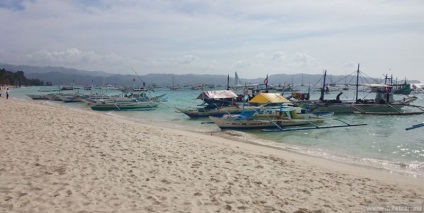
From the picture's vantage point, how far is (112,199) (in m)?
5.69

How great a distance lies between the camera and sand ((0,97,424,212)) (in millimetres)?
5609

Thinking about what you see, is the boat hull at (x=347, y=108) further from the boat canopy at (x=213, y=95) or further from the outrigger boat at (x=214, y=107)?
the outrigger boat at (x=214, y=107)

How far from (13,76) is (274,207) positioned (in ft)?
531

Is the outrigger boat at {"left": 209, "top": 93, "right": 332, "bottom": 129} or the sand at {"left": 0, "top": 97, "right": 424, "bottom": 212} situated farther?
the outrigger boat at {"left": 209, "top": 93, "right": 332, "bottom": 129}

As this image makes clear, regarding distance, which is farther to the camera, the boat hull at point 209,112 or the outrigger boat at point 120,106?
the outrigger boat at point 120,106

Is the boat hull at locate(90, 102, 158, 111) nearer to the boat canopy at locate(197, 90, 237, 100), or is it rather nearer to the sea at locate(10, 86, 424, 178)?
the boat canopy at locate(197, 90, 237, 100)

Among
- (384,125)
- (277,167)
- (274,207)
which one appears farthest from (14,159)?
(384,125)

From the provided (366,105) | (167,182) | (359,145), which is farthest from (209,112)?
(167,182)

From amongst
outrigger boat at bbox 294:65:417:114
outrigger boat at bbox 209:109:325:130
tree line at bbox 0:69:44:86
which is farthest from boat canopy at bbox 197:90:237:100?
tree line at bbox 0:69:44:86

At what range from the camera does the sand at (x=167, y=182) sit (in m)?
5.61

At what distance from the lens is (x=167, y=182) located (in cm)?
685

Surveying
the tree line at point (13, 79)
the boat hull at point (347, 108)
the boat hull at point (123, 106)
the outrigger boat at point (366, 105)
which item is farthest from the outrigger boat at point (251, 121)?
the tree line at point (13, 79)

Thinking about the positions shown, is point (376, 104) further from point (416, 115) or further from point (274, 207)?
point (274, 207)

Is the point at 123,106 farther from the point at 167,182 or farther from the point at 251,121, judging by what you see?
the point at 167,182
